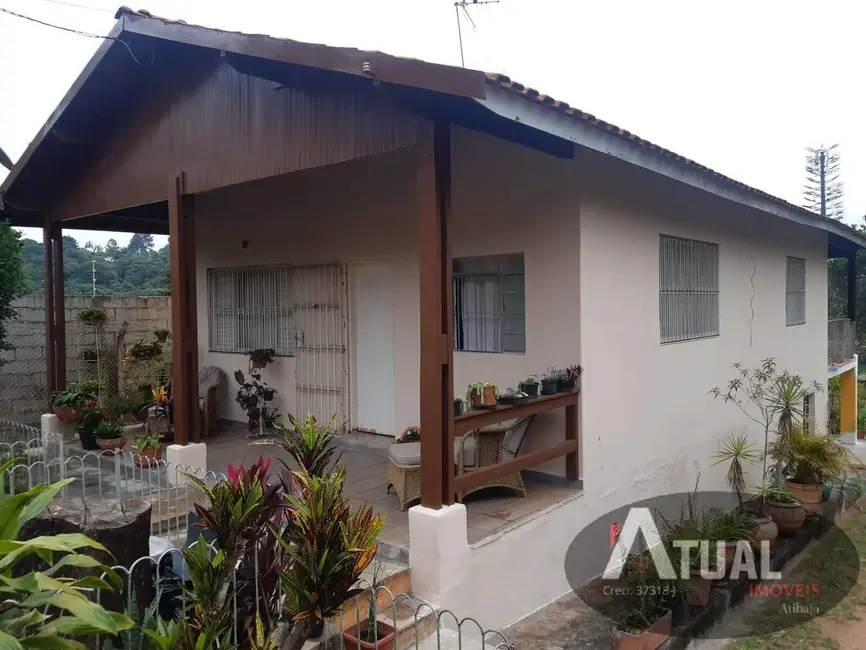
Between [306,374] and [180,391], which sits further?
[306,374]

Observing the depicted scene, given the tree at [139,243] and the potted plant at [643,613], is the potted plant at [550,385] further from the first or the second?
the tree at [139,243]

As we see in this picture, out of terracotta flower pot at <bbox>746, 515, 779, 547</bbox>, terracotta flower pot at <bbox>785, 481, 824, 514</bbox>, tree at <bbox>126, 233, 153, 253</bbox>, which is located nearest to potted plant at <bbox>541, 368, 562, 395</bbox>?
terracotta flower pot at <bbox>746, 515, 779, 547</bbox>

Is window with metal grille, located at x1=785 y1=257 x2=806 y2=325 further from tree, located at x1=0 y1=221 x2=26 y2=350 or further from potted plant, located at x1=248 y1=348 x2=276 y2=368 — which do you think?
tree, located at x1=0 y1=221 x2=26 y2=350

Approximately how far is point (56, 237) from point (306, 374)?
3.74 metres

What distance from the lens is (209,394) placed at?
8.81 meters

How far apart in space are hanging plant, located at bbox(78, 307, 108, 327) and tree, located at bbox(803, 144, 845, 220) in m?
34.2

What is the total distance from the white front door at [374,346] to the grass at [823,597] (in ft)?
13.0

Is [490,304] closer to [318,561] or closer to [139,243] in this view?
[318,561]

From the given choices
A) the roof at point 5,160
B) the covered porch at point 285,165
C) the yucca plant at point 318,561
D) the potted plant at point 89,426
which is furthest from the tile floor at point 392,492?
the roof at point 5,160

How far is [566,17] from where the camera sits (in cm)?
1492

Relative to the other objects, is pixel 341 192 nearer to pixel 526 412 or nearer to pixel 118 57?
pixel 118 57

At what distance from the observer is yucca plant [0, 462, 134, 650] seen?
7.00 feet

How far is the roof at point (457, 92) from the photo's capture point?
3.77 metres

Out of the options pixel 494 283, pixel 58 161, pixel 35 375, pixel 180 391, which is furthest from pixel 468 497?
pixel 35 375
